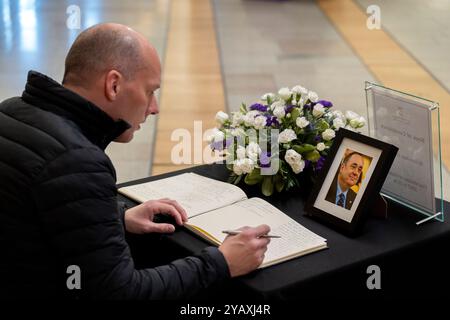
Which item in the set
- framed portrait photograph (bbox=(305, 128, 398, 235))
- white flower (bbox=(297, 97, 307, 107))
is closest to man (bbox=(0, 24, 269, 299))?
framed portrait photograph (bbox=(305, 128, 398, 235))

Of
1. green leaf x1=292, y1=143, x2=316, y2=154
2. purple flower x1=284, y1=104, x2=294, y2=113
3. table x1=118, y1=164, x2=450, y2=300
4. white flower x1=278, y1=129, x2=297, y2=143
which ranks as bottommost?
table x1=118, y1=164, x2=450, y2=300

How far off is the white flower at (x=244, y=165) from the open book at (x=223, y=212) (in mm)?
79

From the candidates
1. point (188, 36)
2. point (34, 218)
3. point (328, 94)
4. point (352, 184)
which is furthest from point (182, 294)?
point (188, 36)

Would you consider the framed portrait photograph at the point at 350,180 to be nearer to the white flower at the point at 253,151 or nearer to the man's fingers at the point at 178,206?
the white flower at the point at 253,151

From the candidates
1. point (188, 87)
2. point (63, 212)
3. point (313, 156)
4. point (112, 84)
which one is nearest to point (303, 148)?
point (313, 156)

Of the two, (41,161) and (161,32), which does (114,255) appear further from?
(161,32)

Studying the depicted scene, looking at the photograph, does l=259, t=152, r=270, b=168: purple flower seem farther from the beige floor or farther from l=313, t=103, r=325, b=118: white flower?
the beige floor

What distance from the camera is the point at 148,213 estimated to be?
303 centimetres

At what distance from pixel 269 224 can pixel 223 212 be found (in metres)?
0.21

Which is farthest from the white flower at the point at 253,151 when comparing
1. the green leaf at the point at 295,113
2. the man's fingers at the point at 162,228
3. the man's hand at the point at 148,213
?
the man's fingers at the point at 162,228

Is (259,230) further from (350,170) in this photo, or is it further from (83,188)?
(83,188)

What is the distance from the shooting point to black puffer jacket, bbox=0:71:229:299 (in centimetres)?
240

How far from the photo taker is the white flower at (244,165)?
3262 mm

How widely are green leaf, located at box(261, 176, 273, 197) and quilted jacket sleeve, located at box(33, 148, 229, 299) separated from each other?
0.92 m
